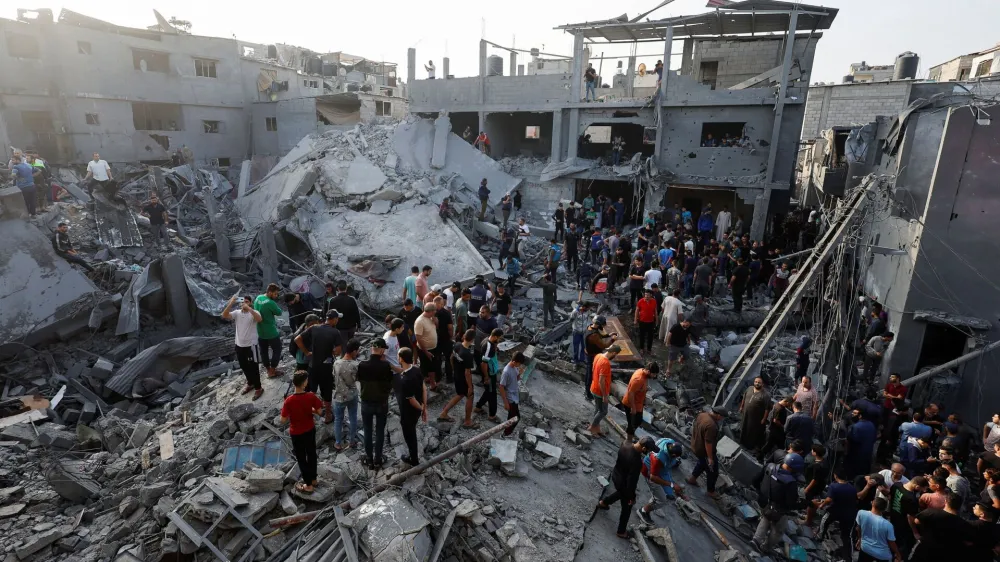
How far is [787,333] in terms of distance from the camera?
1202cm

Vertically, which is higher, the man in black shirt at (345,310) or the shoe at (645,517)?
the man in black shirt at (345,310)

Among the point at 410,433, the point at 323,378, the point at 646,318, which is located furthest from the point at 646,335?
the point at 323,378

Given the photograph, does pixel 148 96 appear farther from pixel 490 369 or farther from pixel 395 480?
pixel 395 480

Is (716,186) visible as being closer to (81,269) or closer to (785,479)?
(785,479)

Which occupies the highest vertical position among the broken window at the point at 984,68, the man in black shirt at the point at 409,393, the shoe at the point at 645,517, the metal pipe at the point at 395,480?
the broken window at the point at 984,68

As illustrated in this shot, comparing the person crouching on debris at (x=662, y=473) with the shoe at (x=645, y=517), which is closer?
the shoe at (x=645, y=517)

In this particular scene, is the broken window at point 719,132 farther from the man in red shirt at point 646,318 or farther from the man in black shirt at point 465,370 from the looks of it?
the man in black shirt at point 465,370

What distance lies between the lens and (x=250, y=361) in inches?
289

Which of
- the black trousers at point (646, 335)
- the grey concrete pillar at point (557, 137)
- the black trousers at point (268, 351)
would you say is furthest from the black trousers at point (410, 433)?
the grey concrete pillar at point (557, 137)

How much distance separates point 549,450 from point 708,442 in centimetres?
202

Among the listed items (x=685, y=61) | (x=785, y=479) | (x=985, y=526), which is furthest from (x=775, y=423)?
(x=685, y=61)

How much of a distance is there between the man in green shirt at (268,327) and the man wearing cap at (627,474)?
16.4 feet

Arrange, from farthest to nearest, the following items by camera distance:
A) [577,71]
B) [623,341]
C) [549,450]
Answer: [577,71]
[623,341]
[549,450]

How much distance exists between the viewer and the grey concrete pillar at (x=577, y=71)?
20234 mm
